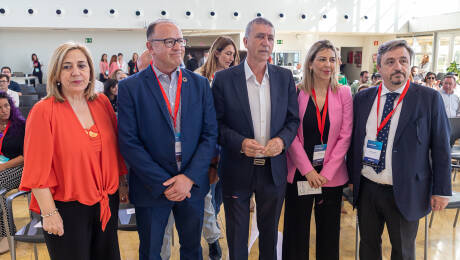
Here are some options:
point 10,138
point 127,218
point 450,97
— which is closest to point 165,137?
point 127,218

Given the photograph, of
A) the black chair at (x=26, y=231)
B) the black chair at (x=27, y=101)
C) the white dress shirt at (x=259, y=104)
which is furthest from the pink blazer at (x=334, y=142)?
the black chair at (x=27, y=101)

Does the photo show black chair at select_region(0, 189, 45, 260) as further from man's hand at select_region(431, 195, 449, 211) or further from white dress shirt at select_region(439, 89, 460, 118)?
white dress shirt at select_region(439, 89, 460, 118)

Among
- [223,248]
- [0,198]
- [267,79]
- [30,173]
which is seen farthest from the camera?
[223,248]

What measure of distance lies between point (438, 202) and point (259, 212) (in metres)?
1.04

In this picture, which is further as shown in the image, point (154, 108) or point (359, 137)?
point (359, 137)

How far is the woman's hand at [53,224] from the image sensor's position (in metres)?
1.63

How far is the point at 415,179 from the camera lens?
6.21 feet

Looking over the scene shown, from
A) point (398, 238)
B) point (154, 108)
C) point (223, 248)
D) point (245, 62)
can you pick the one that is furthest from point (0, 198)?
point (398, 238)

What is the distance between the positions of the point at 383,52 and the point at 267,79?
709 mm

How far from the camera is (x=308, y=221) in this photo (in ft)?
7.46

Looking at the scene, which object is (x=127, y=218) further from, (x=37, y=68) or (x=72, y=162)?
(x=37, y=68)

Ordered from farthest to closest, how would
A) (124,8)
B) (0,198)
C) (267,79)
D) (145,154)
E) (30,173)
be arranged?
(124,8), (0,198), (267,79), (145,154), (30,173)

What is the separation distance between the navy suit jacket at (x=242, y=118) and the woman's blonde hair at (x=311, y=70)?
0.15 meters

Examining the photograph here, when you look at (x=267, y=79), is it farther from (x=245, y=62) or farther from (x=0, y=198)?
(x=0, y=198)
